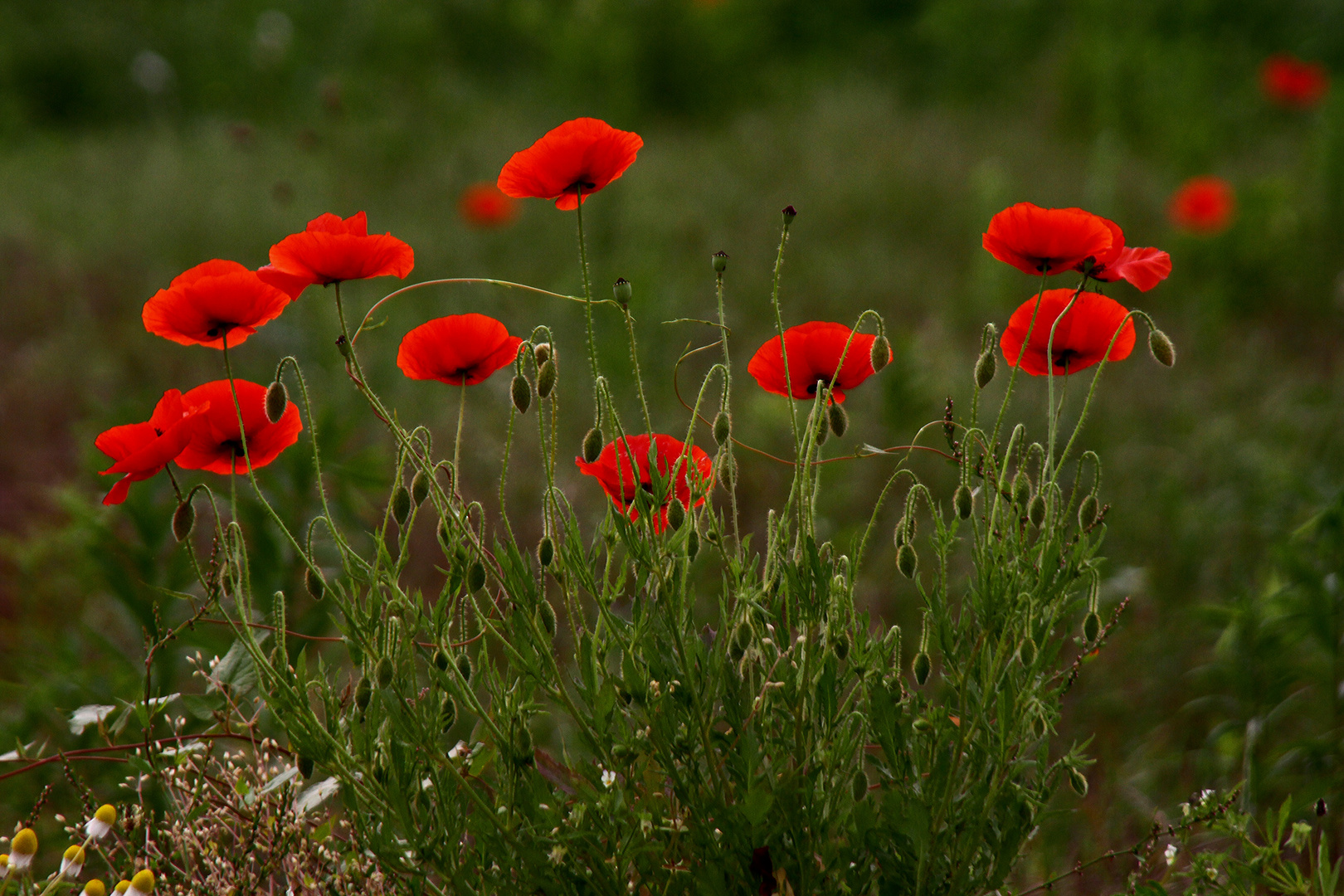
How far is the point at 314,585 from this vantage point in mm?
918

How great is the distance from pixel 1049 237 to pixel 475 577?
53 cm

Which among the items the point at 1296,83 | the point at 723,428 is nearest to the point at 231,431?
the point at 723,428

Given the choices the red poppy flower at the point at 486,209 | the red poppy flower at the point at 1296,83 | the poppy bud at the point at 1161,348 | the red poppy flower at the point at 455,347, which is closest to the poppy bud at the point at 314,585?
the red poppy flower at the point at 455,347

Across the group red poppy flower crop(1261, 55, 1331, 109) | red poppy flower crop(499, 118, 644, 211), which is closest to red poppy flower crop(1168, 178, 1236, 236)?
red poppy flower crop(1261, 55, 1331, 109)

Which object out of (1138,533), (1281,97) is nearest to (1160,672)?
(1138,533)

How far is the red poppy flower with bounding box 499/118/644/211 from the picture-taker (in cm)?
90

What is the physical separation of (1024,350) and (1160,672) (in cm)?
163

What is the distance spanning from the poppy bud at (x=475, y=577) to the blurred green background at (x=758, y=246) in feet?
1.04

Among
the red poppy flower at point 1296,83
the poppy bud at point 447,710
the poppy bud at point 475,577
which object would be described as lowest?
the red poppy flower at point 1296,83

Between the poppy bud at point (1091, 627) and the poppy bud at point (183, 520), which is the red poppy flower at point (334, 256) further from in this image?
the poppy bud at point (1091, 627)

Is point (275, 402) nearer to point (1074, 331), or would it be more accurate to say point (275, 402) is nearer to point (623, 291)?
point (623, 291)

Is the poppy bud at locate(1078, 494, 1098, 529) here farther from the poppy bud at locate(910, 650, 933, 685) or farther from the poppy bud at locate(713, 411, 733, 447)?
the poppy bud at locate(713, 411, 733, 447)

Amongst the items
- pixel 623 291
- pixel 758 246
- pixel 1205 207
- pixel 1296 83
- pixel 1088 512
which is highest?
pixel 623 291

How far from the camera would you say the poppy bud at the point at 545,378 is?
0.86m
